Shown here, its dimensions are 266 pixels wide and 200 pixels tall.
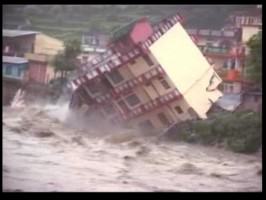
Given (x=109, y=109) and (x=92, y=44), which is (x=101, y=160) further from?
(x=92, y=44)

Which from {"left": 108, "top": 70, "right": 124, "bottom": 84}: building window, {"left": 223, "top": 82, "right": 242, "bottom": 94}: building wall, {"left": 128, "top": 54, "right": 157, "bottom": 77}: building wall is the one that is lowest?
{"left": 223, "top": 82, "right": 242, "bottom": 94}: building wall

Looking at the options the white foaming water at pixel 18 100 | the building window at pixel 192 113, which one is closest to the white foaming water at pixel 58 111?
the white foaming water at pixel 18 100

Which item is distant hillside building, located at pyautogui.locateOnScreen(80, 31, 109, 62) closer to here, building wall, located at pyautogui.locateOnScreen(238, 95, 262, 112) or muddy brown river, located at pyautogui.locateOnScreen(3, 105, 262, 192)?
muddy brown river, located at pyautogui.locateOnScreen(3, 105, 262, 192)

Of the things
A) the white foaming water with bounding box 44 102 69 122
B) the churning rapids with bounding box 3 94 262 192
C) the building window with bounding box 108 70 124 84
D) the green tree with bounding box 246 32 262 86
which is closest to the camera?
the churning rapids with bounding box 3 94 262 192

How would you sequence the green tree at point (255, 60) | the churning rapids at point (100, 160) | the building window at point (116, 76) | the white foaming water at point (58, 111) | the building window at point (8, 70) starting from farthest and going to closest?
the building window at point (116, 76), the white foaming water at point (58, 111), the building window at point (8, 70), the green tree at point (255, 60), the churning rapids at point (100, 160)

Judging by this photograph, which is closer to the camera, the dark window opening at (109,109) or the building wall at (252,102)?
the building wall at (252,102)

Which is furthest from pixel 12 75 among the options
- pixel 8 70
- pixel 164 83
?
pixel 164 83

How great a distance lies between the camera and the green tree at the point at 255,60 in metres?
4.70

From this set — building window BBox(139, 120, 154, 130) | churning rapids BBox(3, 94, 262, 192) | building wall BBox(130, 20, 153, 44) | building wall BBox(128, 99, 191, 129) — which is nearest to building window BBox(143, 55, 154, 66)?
building wall BBox(130, 20, 153, 44)

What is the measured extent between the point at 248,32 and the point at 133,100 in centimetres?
104

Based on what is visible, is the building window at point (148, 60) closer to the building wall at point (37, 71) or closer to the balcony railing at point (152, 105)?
the balcony railing at point (152, 105)

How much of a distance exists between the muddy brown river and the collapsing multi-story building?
0.55ft

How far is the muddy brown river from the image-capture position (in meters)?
4.52

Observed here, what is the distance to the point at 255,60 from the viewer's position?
4.76m
